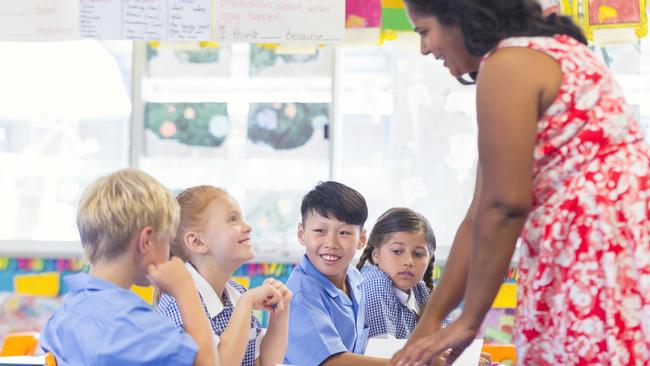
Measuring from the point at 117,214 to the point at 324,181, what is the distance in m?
1.77

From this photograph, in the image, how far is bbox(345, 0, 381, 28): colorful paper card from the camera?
4098mm

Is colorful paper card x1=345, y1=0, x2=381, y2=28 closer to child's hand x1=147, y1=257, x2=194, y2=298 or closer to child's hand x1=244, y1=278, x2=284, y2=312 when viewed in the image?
child's hand x1=244, y1=278, x2=284, y2=312

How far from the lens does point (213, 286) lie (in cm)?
211

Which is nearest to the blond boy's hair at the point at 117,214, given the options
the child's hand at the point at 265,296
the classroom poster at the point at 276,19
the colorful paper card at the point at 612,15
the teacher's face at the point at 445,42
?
the child's hand at the point at 265,296

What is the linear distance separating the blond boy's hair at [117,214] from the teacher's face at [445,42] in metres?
0.57

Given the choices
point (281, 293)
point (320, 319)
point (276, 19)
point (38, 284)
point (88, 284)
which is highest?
point (276, 19)

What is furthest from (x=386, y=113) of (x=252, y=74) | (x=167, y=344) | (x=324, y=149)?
(x=167, y=344)

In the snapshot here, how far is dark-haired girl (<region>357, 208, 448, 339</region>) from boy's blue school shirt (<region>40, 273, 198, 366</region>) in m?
1.08

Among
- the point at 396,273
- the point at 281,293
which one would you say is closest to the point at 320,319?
the point at 281,293

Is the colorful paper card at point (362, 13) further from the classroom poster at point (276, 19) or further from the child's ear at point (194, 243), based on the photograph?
the child's ear at point (194, 243)

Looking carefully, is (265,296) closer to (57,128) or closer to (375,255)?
(375,255)

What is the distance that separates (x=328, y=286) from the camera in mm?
2369

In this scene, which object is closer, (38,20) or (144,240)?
(144,240)

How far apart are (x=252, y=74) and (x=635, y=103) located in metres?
1.78
